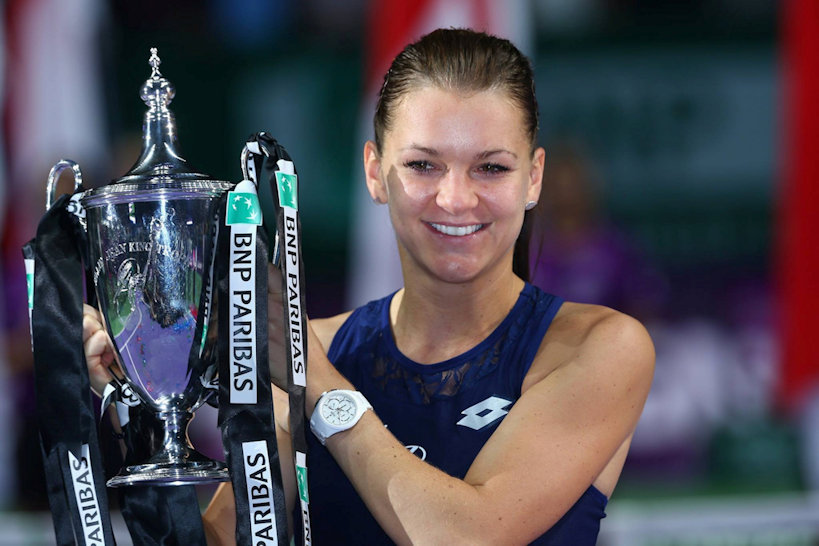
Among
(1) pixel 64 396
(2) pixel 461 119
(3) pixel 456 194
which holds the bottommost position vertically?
(1) pixel 64 396

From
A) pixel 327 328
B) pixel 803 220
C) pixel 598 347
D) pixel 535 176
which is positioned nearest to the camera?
pixel 598 347

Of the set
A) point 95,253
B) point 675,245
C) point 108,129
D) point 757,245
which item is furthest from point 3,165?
point 95,253

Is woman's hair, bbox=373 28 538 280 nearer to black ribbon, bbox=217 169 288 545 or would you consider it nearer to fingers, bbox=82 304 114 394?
black ribbon, bbox=217 169 288 545

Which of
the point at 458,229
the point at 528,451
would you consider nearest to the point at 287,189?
the point at 458,229

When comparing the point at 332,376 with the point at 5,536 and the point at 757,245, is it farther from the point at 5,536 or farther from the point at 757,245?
the point at 757,245

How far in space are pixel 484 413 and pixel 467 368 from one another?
0.30 ft

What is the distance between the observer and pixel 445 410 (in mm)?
1905

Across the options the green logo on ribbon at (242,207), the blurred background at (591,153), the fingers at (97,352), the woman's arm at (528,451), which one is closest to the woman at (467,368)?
the woman's arm at (528,451)

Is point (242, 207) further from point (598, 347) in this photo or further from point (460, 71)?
point (598, 347)

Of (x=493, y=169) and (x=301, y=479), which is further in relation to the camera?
(x=493, y=169)

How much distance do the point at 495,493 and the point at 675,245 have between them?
3.45 meters

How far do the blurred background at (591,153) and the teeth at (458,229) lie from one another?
2643 millimetres

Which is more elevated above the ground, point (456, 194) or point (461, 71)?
point (461, 71)

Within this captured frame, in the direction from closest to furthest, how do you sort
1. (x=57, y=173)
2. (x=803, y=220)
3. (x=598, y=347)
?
(x=57, y=173)
(x=598, y=347)
(x=803, y=220)
